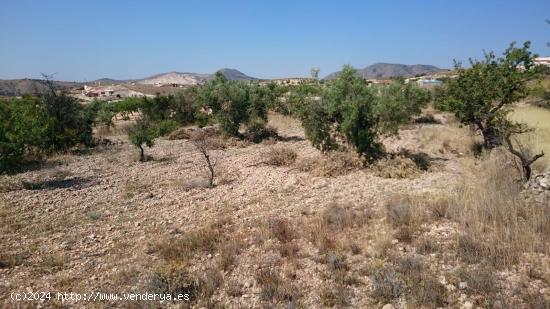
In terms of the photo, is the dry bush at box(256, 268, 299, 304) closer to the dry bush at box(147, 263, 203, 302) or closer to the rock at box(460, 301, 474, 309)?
the dry bush at box(147, 263, 203, 302)

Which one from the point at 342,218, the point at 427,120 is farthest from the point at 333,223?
the point at 427,120

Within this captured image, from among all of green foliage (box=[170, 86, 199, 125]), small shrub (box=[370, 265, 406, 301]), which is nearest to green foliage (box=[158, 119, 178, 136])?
green foliage (box=[170, 86, 199, 125])

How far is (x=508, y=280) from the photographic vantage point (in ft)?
14.2

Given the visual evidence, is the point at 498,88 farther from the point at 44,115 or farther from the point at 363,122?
the point at 44,115

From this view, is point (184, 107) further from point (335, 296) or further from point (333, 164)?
point (335, 296)

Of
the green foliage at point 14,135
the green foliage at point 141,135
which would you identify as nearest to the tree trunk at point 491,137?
the green foliage at point 141,135

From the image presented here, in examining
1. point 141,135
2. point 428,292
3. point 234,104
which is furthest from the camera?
point 234,104

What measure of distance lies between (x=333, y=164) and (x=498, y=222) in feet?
16.1

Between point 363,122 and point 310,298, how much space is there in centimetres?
734

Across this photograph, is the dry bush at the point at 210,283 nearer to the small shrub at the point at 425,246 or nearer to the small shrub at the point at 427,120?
the small shrub at the point at 425,246

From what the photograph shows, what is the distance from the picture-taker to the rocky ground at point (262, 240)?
4320 millimetres

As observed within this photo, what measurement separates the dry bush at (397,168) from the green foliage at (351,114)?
0.84 metres

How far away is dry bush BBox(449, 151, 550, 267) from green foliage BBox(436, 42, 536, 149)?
425 centimetres

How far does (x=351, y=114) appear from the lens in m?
10.5
